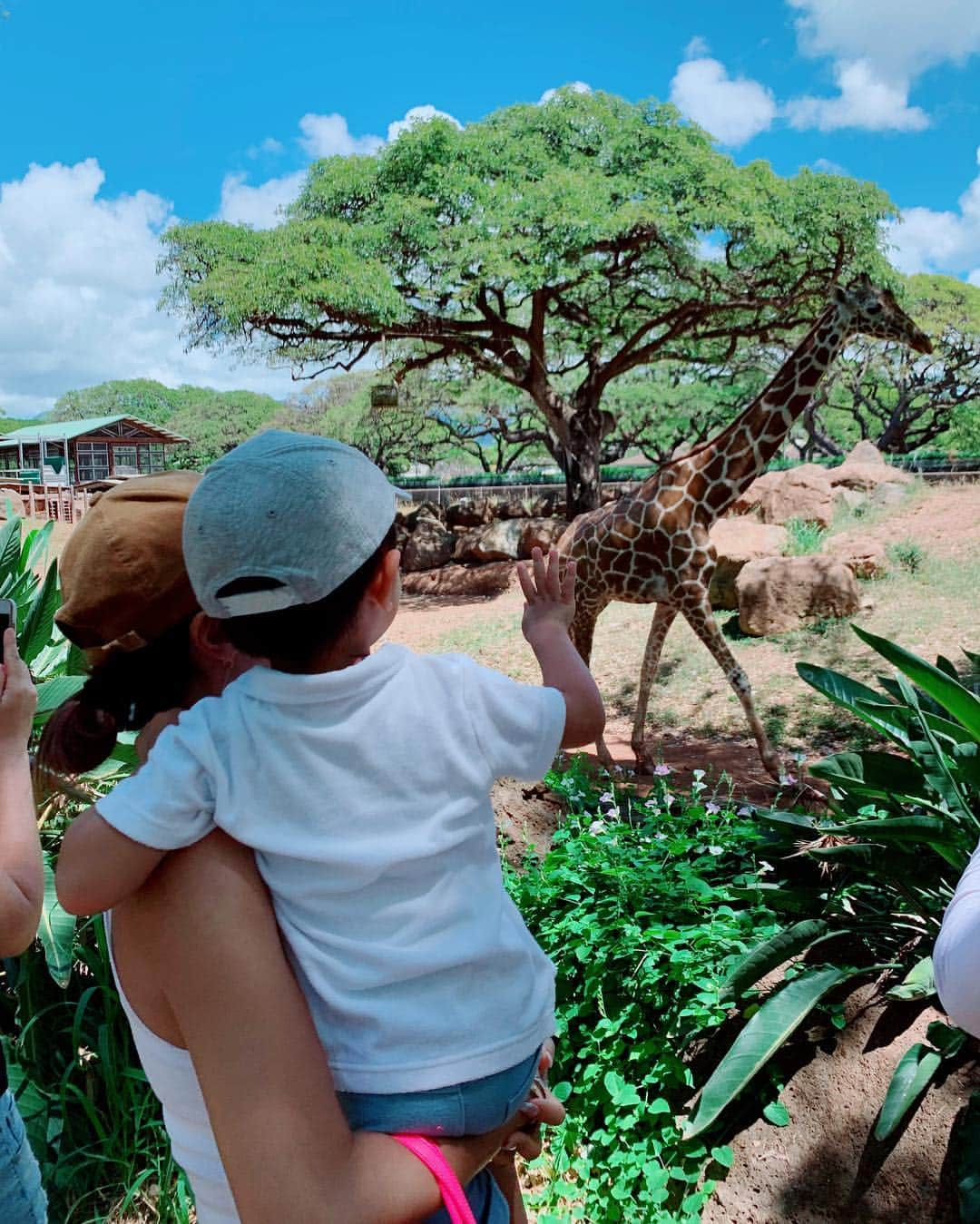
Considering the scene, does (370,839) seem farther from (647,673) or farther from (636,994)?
(647,673)

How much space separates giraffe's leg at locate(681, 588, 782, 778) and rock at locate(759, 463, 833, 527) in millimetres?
A: 6624

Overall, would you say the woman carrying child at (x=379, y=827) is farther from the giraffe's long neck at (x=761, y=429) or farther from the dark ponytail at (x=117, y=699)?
the giraffe's long neck at (x=761, y=429)

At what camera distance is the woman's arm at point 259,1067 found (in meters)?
0.85

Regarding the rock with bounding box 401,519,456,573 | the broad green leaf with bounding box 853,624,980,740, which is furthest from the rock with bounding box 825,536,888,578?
the rock with bounding box 401,519,456,573

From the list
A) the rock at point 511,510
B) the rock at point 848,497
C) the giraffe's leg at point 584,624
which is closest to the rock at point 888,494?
the rock at point 848,497

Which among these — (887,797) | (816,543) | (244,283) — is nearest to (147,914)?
(887,797)

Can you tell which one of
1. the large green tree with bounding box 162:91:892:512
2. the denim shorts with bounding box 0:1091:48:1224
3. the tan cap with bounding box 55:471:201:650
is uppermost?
the large green tree with bounding box 162:91:892:512

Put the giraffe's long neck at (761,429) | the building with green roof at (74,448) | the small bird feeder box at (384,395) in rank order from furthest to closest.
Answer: the building with green roof at (74,448) → the small bird feeder box at (384,395) → the giraffe's long neck at (761,429)

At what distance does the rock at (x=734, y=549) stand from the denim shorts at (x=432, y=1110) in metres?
8.40

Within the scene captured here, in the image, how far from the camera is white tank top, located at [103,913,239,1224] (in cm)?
96

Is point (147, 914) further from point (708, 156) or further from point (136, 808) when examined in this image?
point (708, 156)

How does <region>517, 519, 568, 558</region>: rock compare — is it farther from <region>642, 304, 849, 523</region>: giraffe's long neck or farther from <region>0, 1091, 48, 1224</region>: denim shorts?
<region>0, 1091, 48, 1224</region>: denim shorts

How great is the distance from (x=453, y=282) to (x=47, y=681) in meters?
10.2

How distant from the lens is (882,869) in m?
2.24
